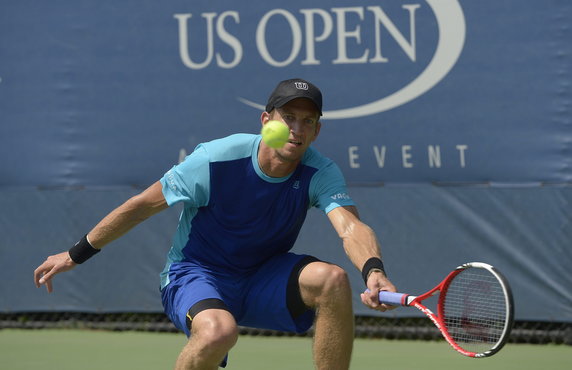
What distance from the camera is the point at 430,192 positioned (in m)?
6.42

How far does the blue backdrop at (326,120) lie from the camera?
6.24 meters

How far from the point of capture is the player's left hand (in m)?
3.60

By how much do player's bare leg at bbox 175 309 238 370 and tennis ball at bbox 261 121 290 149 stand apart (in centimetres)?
66

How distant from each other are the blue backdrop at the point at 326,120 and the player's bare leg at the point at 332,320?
2487 millimetres

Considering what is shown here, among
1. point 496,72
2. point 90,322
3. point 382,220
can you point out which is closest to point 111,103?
point 90,322

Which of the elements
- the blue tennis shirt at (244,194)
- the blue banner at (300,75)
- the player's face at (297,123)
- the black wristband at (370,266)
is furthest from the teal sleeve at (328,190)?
the blue banner at (300,75)

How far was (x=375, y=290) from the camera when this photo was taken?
142 inches

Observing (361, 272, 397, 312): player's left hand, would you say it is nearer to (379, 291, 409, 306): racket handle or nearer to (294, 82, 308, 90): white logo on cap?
(379, 291, 409, 306): racket handle

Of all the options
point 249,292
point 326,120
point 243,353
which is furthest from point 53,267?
point 326,120

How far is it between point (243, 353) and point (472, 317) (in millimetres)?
2816

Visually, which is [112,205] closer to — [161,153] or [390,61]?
[161,153]

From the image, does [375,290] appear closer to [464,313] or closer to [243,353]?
[464,313]

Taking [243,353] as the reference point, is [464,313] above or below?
above

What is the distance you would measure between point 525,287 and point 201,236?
2.59 meters
